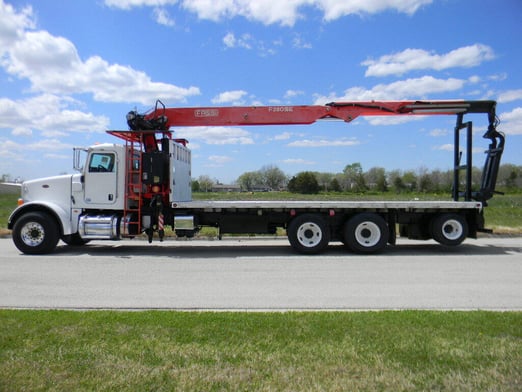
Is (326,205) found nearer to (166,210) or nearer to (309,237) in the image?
(309,237)

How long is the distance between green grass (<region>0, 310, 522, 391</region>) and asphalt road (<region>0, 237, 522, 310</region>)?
1.01 metres

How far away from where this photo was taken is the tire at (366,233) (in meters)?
11.1

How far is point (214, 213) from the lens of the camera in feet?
38.1

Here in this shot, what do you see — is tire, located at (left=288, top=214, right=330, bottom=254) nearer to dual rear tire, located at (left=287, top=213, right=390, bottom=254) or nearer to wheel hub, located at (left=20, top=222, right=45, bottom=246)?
dual rear tire, located at (left=287, top=213, right=390, bottom=254)

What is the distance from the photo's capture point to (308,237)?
36.9 feet

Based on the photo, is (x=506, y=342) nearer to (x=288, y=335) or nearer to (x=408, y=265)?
(x=288, y=335)

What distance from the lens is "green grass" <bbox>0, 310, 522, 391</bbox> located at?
3.40 meters

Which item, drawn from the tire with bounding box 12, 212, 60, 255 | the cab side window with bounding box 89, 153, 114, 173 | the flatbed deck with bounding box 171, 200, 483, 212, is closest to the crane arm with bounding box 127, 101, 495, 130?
the cab side window with bounding box 89, 153, 114, 173

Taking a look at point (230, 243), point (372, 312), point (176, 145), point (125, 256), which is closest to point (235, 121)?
point (176, 145)

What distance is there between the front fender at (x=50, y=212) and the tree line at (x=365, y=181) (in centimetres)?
2508

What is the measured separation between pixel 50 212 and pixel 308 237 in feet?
22.0

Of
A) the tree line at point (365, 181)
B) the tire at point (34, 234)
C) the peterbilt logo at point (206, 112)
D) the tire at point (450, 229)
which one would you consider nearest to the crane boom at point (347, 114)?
the peterbilt logo at point (206, 112)

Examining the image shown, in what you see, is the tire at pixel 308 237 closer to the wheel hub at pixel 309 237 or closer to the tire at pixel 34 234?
the wheel hub at pixel 309 237

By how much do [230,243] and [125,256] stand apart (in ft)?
11.6
